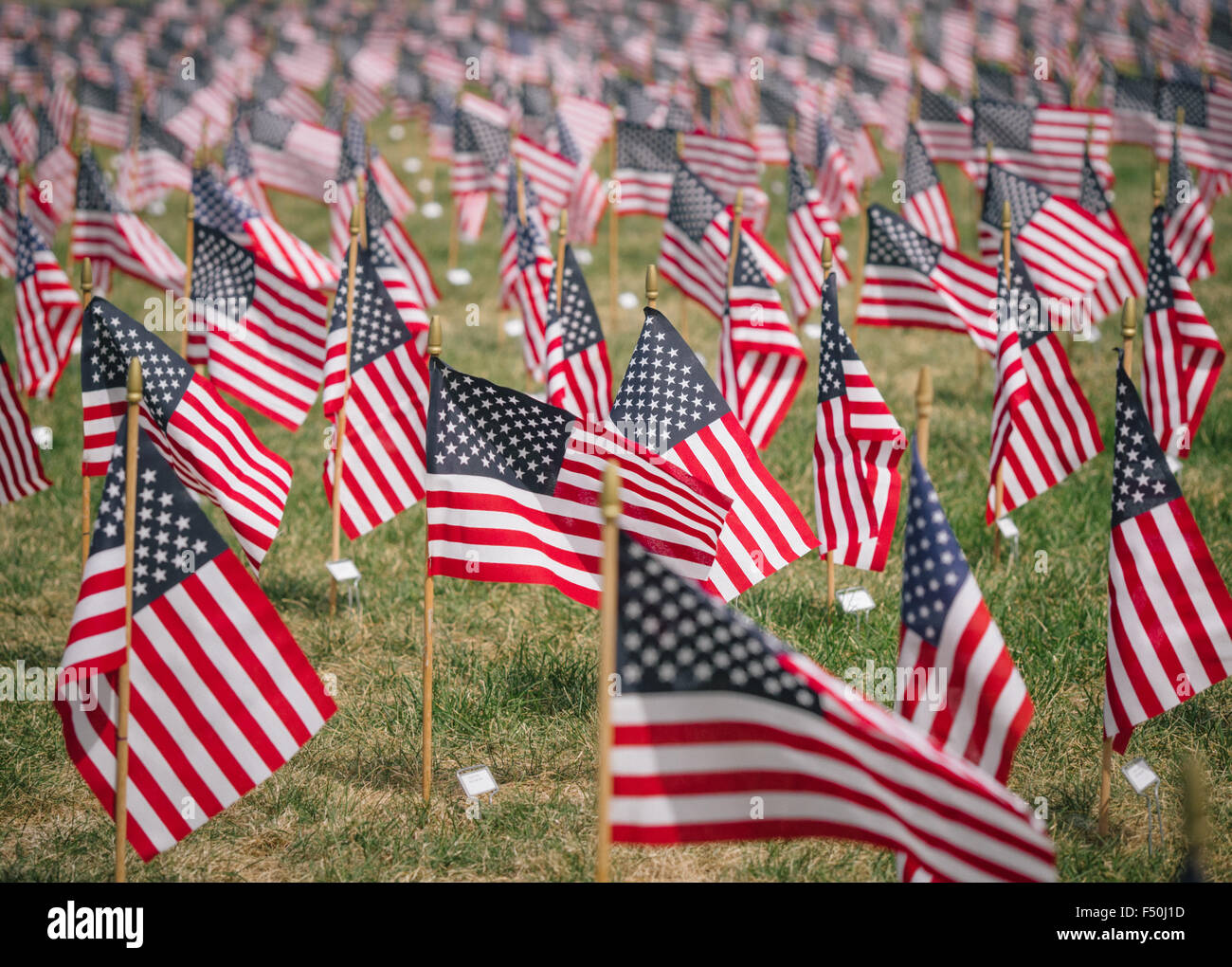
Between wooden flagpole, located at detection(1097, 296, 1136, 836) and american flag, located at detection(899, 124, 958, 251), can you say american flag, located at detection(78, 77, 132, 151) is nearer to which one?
american flag, located at detection(899, 124, 958, 251)

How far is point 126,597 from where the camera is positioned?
502cm

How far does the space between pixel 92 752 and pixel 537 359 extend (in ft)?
22.6

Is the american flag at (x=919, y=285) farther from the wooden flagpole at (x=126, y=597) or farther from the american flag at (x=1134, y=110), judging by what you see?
the american flag at (x=1134, y=110)

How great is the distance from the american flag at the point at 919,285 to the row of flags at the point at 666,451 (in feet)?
0.09

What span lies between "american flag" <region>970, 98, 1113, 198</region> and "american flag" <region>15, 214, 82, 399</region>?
33.1ft

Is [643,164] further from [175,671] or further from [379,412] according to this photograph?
[175,671]

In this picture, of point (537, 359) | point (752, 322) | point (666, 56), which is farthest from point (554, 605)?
point (666, 56)

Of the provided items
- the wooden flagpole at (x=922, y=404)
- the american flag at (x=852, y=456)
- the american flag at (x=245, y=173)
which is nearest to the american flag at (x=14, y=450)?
the american flag at (x=852, y=456)

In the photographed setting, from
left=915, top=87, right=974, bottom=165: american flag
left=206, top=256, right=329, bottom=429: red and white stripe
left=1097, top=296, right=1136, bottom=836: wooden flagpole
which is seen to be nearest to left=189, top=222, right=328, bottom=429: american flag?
left=206, top=256, right=329, bottom=429: red and white stripe

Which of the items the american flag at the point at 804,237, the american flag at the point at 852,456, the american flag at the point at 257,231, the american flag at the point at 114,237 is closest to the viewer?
the american flag at the point at 852,456

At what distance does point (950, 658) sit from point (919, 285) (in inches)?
197

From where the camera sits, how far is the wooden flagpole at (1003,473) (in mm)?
8461

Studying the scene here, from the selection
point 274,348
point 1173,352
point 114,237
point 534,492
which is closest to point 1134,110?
point 1173,352
